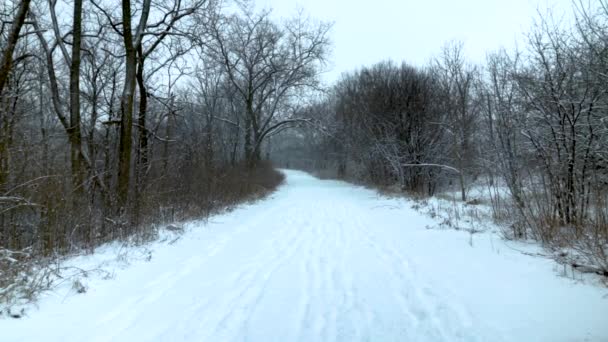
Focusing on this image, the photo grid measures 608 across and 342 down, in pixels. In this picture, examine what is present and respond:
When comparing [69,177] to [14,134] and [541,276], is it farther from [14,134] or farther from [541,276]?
[541,276]

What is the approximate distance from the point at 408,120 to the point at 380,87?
3.62 metres

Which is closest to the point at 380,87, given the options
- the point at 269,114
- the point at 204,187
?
the point at 269,114

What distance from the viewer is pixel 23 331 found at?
290 centimetres

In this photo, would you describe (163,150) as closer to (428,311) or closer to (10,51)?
(10,51)

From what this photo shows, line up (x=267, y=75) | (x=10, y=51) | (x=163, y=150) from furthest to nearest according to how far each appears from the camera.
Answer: (x=267, y=75) < (x=163, y=150) < (x=10, y=51)

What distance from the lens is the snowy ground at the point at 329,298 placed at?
2.96 metres

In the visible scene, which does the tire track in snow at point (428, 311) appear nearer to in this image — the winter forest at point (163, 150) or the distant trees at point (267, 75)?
the winter forest at point (163, 150)

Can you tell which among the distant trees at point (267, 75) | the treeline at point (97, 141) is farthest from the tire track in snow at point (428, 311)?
the distant trees at point (267, 75)

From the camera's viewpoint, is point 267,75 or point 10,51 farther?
point 267,75

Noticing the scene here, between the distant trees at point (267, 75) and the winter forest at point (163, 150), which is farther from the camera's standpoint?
the distant trees at point (267, 75)

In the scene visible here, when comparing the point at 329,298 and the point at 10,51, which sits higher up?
the point at 10,51

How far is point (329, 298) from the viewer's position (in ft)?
12.5

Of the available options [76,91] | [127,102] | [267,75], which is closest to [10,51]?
[76,91]

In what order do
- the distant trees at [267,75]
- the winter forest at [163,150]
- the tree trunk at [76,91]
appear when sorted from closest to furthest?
the winter forest at [163,150], the tree trunk at [76,91], the distant trees at [267,75]
